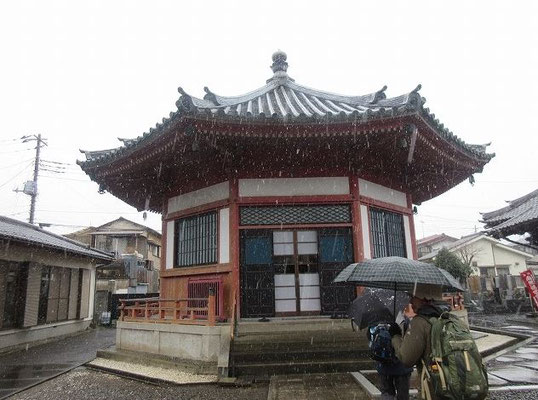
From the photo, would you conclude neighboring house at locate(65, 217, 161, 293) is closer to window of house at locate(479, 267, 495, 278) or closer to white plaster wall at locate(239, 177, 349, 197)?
white plaster wall at locate(239, 177, 349, 197)

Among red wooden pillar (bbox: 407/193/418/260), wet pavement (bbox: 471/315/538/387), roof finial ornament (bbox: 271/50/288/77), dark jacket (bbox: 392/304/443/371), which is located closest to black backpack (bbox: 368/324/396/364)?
dark jacket (bbox: 392/304/443/371)

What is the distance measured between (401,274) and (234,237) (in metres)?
6.15

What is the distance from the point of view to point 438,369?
10.1ft

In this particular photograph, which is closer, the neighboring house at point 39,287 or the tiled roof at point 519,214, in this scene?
the tiled roof at point 519,214

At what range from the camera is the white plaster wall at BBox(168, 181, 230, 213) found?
10445 mm

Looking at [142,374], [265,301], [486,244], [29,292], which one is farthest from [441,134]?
[486,244]

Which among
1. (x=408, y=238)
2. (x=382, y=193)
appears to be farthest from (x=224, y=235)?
(x=408, y=238)

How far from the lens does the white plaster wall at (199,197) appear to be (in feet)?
34.3

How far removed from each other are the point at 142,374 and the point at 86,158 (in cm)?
582

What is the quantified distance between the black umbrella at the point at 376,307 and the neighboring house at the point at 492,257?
39469 mm

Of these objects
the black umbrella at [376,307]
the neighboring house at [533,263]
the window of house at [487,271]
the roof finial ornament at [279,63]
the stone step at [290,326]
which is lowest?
the stone step at [290,326]

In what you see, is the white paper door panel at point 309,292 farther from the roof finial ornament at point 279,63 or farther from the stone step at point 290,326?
the roof finial ornament at point 279,63

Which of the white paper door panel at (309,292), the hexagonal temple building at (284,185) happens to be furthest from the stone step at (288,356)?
the white paper door panel at (309,292)

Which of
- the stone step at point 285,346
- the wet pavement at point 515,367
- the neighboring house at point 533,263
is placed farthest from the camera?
the neighboring house at point 533,263
